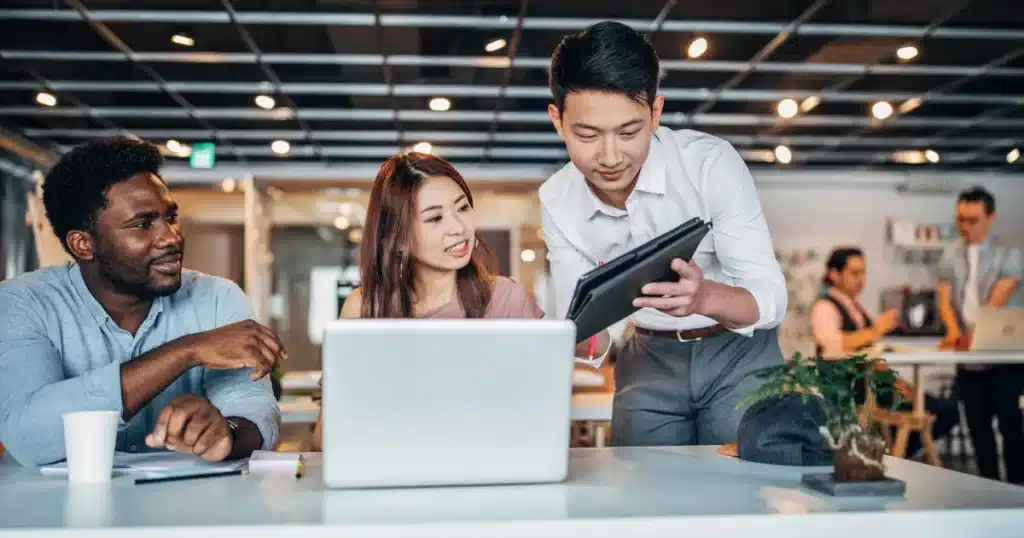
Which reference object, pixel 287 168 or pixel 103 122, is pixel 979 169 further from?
pixel 103 122

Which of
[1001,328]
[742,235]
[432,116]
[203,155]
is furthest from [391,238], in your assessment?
[203,155]

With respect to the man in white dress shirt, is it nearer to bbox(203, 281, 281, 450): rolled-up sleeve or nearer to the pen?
bbox(203, 281, 281, 450): rolled-up sleeve

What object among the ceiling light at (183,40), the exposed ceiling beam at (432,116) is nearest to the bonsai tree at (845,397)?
the ceiling light at (183,40)

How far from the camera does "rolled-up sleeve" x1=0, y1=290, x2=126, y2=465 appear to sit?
171 cm

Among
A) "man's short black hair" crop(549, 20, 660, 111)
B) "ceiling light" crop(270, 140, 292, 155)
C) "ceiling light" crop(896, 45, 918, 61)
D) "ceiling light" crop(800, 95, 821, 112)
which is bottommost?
"man's short black hair" crop(549, 20, 660, 111)

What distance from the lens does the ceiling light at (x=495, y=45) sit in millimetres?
6547

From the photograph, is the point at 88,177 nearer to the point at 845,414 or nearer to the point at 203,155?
the point at 845,414

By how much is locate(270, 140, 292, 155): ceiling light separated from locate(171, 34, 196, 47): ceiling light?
289 centimetres

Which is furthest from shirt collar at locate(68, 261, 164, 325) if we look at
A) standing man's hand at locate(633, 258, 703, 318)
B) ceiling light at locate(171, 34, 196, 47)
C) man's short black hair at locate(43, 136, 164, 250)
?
ceiling light at locate(171, 34, 196, 47)

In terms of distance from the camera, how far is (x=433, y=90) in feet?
25.2

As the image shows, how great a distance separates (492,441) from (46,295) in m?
1.28

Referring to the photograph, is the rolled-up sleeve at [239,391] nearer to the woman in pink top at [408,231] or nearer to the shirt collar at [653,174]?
the woman in pink top at [408,231]

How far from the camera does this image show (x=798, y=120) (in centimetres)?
871

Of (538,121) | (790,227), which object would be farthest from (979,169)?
(538,121)
